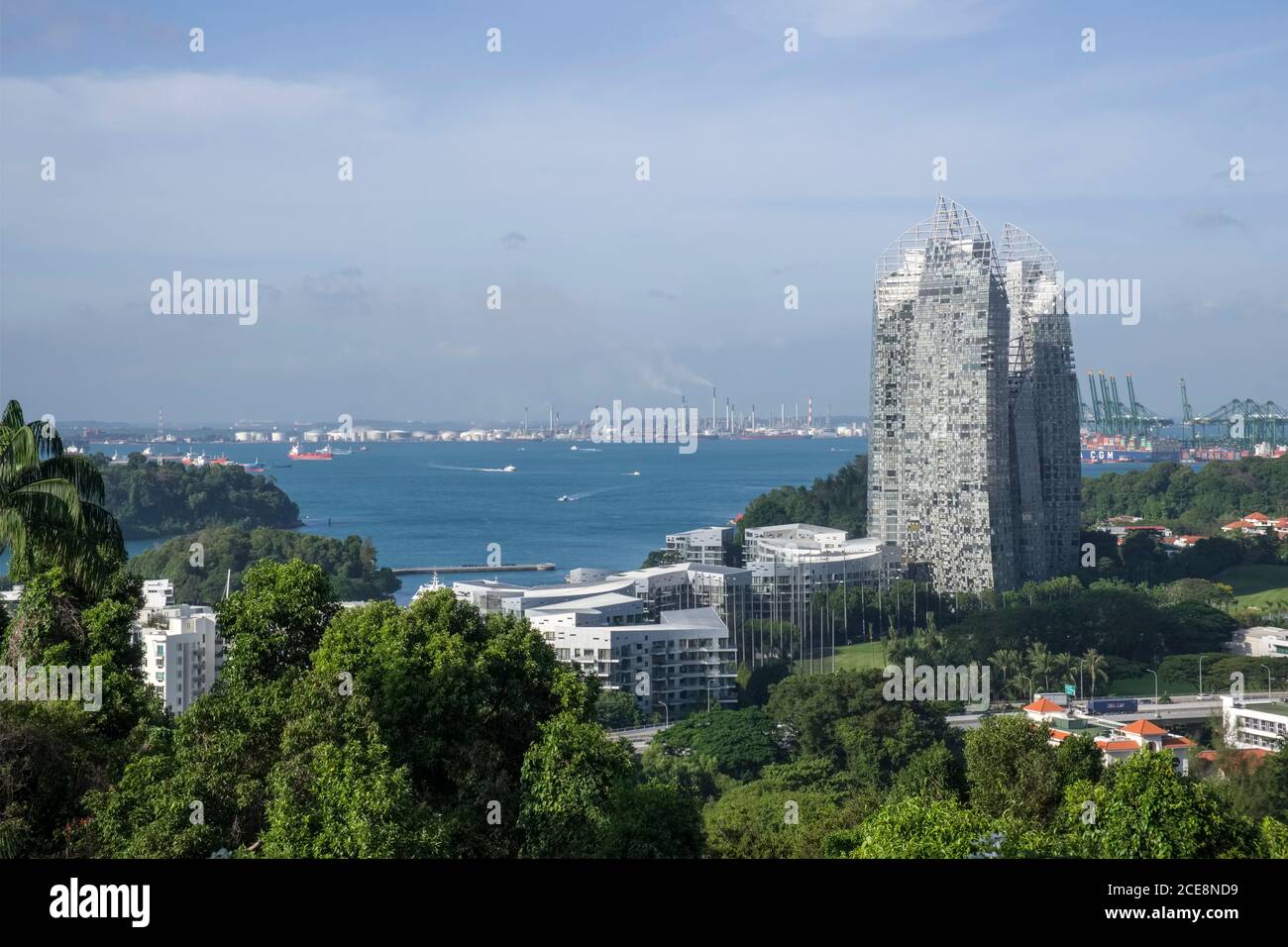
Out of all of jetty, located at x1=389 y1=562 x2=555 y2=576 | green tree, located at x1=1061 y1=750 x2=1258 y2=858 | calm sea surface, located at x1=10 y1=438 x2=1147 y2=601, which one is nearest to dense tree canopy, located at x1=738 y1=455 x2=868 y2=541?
calm sea surface, located at x1=10 y1=438 x2=1147 y2=601

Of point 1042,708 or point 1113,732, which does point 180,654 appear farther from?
point 1113,732

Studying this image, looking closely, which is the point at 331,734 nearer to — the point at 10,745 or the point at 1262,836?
the point at 10,745

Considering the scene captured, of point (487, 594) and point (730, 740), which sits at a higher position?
point (487, 594)

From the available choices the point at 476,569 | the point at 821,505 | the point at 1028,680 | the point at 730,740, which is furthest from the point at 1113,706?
the point at 476,569

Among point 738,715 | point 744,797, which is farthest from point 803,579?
point 744,797

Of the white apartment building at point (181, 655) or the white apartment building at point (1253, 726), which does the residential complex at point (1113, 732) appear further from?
the white apartment building at point (181, 655)
